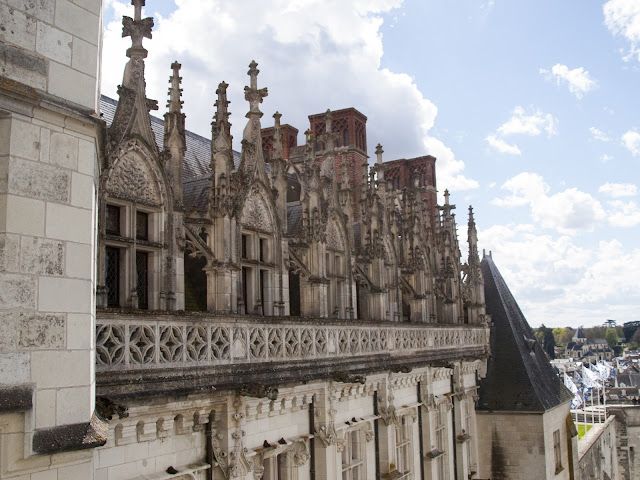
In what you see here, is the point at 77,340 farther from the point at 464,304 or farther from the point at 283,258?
the point at 464,304

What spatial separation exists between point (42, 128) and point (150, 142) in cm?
409

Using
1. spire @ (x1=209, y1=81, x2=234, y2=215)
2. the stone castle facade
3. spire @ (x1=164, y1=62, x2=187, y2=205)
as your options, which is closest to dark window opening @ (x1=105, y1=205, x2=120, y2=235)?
the stone castle facade

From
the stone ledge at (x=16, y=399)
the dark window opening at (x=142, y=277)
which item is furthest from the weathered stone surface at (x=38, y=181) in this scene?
the dark window opening at (x=142, y=277)

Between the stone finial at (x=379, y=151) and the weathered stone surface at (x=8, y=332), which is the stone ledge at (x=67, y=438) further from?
the stone finial at (x=379, y=151)

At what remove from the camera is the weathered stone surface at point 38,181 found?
5250 millimetres

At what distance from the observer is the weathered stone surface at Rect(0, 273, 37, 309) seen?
510cm

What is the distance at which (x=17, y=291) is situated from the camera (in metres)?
5.18

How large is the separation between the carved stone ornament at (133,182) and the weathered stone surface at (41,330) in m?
3.86

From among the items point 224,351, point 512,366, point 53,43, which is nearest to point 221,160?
point 224,351

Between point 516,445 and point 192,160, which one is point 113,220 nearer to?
point 192,160

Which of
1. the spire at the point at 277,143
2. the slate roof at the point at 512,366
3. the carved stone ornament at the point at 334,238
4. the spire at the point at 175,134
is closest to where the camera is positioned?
the spire at the point at 175,134

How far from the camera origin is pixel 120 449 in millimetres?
8188

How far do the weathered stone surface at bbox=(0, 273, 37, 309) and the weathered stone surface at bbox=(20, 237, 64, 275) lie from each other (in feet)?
0.27

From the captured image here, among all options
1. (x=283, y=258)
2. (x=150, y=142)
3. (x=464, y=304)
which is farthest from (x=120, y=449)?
(x=464, y=304)
